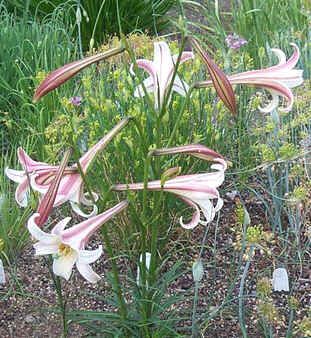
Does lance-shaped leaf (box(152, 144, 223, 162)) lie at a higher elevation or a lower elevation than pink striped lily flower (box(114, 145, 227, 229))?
higher

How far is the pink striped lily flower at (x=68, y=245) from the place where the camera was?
1.80 meters

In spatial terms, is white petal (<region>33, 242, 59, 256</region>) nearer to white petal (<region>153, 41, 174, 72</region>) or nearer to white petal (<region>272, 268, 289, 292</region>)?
white petal (<region>153, 41, 174, 72</region>)

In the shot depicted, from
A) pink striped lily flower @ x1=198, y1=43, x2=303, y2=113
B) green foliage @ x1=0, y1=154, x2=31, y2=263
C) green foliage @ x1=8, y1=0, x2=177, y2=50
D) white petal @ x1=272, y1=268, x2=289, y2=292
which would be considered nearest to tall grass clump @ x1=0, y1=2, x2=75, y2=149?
green foliage @ x1=0, y1=154, x2=31, y2=263

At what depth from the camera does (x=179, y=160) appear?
9.68ft

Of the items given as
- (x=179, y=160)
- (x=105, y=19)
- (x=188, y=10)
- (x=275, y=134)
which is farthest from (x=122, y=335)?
(x=188, y=10)

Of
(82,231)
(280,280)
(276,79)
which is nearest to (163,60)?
(276,79)

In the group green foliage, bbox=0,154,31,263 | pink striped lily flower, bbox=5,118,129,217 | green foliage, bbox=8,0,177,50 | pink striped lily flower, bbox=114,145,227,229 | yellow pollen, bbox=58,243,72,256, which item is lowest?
green foliage, bbox=0,154,31,263

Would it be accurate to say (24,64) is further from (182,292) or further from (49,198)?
(49,198)

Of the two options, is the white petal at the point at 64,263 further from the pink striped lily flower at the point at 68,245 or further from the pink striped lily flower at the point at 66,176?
the pink striped lily flower at the point at 66,176

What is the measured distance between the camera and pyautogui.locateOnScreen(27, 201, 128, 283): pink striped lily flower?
1.80m

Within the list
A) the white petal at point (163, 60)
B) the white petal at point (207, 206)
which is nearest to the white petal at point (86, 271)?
the white petal at point (207, 206)

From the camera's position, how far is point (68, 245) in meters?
1.82

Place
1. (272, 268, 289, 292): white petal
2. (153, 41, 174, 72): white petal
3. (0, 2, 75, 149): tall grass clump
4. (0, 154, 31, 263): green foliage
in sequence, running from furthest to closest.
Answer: (0, 2, 75, 149): tall grass clump < (0, 154, 31, 263): green foliage < (272, 268, 289, 292): white petal < (153, 41, 174, 72): white petal

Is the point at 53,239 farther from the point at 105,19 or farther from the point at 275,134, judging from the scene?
the point at 105,19
